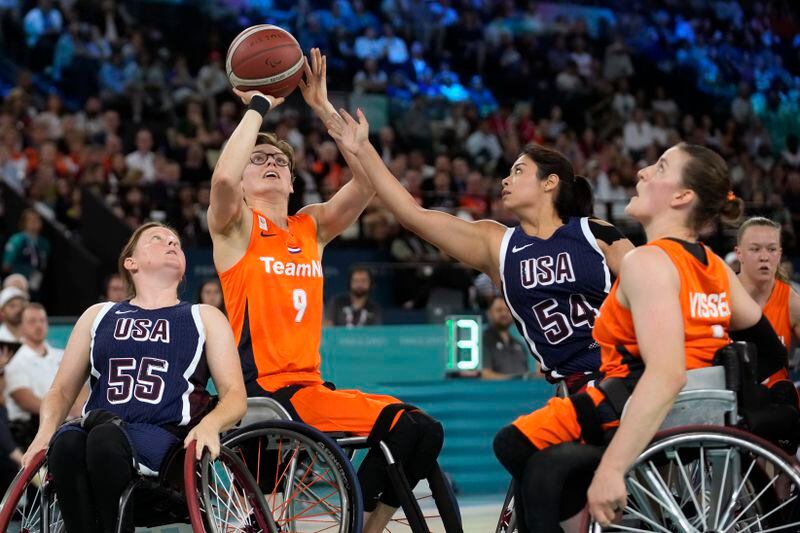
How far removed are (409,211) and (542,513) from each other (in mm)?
1409

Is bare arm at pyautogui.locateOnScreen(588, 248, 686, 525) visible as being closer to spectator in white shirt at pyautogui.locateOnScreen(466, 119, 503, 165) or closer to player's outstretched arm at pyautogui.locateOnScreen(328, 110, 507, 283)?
player's outstretched arm at pyautogui.locateOnScreen(328, 110, 507, 283)

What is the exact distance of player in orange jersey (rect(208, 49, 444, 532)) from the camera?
419 centimetres

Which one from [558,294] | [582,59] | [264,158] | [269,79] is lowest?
[558,294]

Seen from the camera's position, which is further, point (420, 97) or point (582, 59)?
point (582, 59)

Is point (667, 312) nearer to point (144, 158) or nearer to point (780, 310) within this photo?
point (780, 310)

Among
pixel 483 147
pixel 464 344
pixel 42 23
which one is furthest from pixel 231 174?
pixel 483 147

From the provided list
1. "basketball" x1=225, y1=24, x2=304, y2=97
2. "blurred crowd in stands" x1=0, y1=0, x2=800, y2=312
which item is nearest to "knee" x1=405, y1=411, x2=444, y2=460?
"basketball" x1=225, y1=24, x2=304, y2=97

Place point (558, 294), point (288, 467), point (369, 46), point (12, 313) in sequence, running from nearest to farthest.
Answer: point (288, 467), point (558, 294), point (12, 313), point (369, 46)

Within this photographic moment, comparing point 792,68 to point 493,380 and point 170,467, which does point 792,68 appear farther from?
point 170,467

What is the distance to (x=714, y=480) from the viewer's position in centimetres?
327

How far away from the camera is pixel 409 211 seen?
14.2 feet

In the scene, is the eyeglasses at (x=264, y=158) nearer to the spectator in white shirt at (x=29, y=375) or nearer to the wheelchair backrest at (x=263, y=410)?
the wheelchair backrest at (x=263, y=410)

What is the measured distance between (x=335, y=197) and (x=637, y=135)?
37.3 ft

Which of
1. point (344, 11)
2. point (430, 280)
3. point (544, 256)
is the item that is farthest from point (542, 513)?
point (344, 11)
